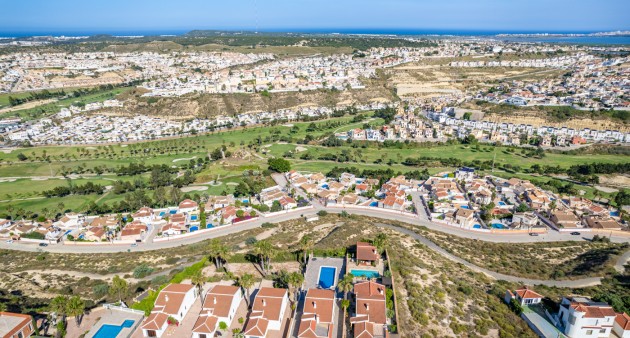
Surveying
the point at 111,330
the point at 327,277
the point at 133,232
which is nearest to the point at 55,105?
the point at 133,232

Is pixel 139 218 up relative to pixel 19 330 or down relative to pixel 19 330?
down

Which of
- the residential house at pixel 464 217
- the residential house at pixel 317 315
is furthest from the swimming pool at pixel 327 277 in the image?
the residential house at pixel 464 217

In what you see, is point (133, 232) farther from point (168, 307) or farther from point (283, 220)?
point (168, 307)

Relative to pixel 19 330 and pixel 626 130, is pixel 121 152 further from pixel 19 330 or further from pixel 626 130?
pixel 626 130

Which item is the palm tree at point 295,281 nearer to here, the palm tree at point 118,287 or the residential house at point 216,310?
the residential house at point 216,310

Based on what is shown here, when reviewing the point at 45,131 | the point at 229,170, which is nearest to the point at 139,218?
the point at 229,170

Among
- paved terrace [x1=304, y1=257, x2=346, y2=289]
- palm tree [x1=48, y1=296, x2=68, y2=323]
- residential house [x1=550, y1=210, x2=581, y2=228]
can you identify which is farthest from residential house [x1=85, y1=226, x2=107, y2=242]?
residential house [x1=550, y1=210, x2=581, y2=228]
